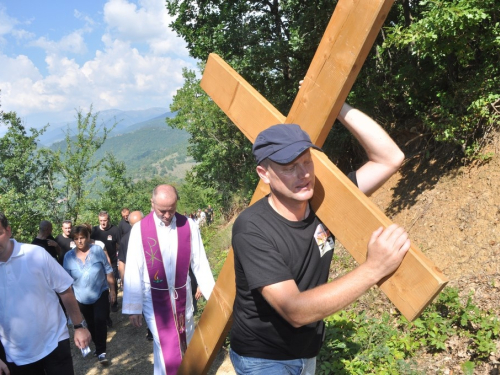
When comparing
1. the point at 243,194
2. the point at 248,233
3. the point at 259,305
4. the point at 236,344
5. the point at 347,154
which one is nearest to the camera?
the point at 248,233

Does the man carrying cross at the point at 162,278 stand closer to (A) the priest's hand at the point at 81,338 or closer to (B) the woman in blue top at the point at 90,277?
(A) the priest's hand at the point at 81,338

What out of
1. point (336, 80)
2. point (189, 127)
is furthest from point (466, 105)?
point (189, 127)

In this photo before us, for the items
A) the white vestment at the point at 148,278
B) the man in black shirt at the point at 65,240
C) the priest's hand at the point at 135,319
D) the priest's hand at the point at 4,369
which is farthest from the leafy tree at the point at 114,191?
the priest's hand at the point at 4,369

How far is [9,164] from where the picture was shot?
24516 millimetres

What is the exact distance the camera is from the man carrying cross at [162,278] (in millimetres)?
3654

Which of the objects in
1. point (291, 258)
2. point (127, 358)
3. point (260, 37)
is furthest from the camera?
point (260, 37)

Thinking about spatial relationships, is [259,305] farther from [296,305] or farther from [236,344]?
[296,305]

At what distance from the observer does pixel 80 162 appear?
2356 centimetres

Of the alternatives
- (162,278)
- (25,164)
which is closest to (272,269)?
(162,278)

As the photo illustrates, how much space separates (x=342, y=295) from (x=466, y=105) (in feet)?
16.8

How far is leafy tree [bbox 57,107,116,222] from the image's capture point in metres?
22.8

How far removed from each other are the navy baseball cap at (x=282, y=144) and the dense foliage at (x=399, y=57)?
12.3 feet

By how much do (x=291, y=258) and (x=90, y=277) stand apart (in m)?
4.45

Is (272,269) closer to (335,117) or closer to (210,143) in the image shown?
(335,117)
